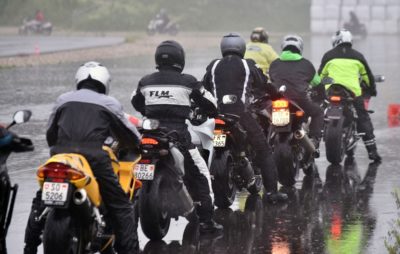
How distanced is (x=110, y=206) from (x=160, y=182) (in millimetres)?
1573

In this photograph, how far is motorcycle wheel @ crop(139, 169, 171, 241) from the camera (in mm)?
9898

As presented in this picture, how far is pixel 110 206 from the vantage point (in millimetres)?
8508

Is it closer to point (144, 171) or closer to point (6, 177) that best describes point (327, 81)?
point (144, 171)

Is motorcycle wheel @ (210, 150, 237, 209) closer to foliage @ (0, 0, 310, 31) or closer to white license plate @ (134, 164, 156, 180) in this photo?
white license plate @ (134, 164, 156, 180)

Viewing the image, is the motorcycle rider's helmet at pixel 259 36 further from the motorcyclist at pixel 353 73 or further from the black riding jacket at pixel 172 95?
the black riding jacket at pixel 172 95

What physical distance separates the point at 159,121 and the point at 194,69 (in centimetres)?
2381

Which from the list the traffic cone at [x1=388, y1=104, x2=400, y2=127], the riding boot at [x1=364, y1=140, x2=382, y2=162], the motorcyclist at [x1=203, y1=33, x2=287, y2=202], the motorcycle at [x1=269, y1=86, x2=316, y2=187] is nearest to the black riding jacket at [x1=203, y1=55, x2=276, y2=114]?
the motorcyclist at [x1=203, y1=33, x2=287, y2=202]

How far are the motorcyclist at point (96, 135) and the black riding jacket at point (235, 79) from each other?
126 inches

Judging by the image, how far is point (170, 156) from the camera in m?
10.1

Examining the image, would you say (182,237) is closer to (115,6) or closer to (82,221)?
(82,221)

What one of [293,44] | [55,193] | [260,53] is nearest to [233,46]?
[293,44]

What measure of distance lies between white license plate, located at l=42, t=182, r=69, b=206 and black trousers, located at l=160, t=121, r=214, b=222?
8.03 feet

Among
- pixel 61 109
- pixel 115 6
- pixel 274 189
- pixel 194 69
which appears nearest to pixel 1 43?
pixel 194 69

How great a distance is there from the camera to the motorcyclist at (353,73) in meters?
15.2
